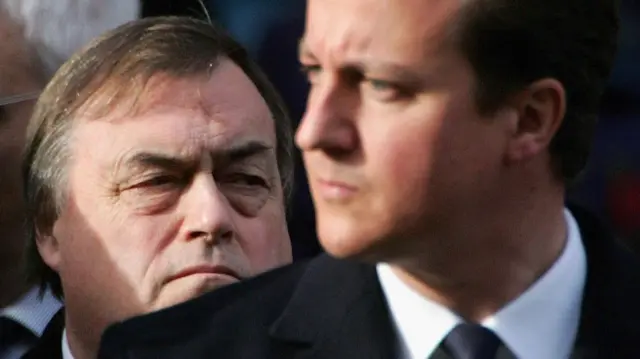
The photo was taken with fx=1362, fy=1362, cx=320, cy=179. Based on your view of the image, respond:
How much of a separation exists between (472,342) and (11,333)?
127 cm

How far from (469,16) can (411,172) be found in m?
0.22

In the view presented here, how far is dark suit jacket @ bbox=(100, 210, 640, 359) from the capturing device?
1.80 meters

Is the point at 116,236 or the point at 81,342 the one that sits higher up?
the point at 116,236

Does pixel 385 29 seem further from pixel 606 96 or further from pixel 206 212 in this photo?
pixel 606 96

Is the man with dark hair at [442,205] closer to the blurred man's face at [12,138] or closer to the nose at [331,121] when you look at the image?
the nose at [331,121]

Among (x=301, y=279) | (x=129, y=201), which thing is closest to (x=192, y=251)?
(x=129, y=201)

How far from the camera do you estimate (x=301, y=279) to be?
1916mm

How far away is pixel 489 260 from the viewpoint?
1.78 m

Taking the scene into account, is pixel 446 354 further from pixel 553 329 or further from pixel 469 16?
pixel 469 16

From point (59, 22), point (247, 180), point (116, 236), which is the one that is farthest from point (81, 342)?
point (59, 22)

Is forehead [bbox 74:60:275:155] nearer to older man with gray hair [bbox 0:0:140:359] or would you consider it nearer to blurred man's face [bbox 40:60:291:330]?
blurred man's face [bbox 40:60:291:330]

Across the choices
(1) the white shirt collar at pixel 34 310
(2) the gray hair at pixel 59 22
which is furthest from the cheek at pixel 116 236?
(2) the gray hair at pixel 59 22

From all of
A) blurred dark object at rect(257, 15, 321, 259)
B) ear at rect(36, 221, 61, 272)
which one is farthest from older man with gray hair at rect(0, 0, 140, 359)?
blurred dark object at rect(257, 15, 321, 259)

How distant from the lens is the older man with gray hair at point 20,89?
2.80 metres
